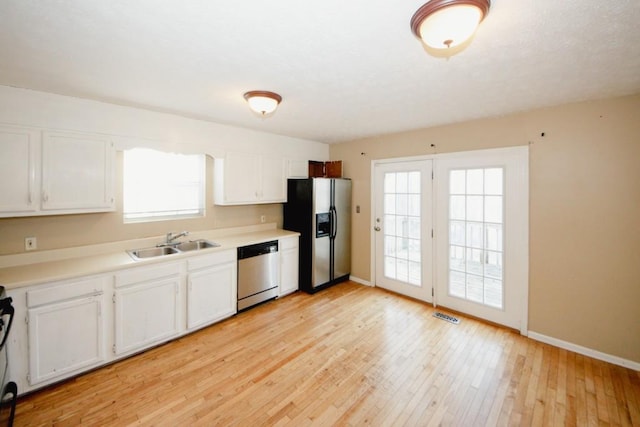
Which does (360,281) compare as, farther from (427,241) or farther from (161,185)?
(161,185)

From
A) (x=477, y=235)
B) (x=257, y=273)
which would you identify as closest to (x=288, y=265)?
(x=257, y=273)

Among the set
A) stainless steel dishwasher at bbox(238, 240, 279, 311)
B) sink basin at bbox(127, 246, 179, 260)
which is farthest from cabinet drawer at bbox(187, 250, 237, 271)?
sink basin at bbox(127, 246, 179, 260)

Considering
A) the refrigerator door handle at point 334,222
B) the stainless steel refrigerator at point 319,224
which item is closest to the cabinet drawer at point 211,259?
the stainless steel refrigerator at point 319,224

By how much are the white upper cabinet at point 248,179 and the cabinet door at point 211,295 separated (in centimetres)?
95

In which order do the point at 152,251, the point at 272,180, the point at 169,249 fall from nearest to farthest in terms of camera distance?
the point at 152,251
the point at 169,249
the point at 272,180

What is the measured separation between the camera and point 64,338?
7.34 ft

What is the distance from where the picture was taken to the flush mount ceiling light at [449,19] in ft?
4.04

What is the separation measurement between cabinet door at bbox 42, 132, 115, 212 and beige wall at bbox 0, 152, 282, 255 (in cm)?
28

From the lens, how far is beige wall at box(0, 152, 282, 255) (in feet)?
8.03

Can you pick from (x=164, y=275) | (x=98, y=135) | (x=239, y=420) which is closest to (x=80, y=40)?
(x=98, y=135)

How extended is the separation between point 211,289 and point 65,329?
1241mm

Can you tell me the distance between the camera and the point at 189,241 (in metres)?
3.50

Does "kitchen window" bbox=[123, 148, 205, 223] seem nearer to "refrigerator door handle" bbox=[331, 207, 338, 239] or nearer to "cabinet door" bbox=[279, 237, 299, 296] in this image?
"cabinet door" bbox=[279, 237, 299, 296]

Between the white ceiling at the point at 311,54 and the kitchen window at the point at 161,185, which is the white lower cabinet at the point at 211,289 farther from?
the white ceiling at the point at 311,54
